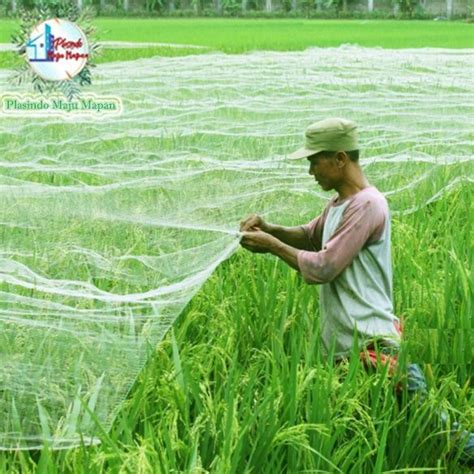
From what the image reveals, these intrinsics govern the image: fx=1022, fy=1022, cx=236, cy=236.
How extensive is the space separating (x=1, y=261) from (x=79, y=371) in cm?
32

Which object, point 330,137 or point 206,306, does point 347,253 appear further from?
point 206,306

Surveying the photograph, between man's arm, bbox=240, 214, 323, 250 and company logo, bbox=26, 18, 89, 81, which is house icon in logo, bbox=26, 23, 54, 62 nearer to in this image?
company logo, bbox=26, 18, 89, 81

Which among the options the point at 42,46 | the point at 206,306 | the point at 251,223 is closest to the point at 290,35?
the point at 42,46

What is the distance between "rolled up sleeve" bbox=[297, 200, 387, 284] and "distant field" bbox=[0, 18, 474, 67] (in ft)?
12.9

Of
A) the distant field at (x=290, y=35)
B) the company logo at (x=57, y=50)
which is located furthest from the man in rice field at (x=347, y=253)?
the distant field at (x=290, y=35)

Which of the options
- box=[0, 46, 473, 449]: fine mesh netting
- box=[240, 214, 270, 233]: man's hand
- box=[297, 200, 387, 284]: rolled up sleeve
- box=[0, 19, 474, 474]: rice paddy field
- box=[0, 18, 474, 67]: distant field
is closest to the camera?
box=[0, 19, 474, 474]: rice paddy field

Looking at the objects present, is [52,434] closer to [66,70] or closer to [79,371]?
[79,371]

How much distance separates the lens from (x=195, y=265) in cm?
220

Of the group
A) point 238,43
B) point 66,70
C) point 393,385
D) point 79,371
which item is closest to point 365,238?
point 393,385

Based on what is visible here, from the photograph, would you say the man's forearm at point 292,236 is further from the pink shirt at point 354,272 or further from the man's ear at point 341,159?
the man's ear at point 341,159

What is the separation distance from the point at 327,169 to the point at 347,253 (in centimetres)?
19

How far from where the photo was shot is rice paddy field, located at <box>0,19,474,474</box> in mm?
1729

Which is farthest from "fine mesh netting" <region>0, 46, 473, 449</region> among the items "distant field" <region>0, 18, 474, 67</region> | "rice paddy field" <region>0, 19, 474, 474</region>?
"distant field" <region>0, 18, 474, 67</region>

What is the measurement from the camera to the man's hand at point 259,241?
2131mm
